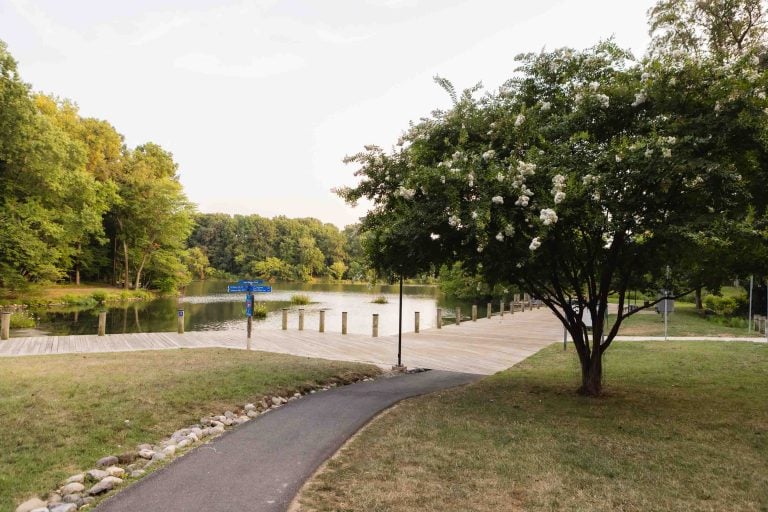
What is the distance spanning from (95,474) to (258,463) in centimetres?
150

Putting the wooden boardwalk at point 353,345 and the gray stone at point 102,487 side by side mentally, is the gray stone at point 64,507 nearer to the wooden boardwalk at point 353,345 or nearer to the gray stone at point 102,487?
the gray stone at point 102,487

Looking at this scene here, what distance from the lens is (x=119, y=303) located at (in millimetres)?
36156

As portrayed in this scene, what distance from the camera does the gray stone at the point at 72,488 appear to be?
439 cm

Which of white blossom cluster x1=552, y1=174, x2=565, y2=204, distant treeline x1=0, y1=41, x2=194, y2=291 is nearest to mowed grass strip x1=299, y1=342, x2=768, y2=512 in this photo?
white blossom cluster x1=552, y1=174, x2=565, y2=204

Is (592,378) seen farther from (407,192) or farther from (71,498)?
(71,498)

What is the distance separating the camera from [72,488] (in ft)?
14.5

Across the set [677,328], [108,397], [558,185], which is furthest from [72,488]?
[677,328]

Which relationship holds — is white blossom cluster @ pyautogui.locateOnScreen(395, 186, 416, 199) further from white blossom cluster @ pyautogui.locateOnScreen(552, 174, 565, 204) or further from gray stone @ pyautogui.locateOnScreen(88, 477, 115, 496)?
gray stone @ pyautogui.locateOnScreen(88, 477, 115, 496)

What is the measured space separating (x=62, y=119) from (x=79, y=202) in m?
9.08

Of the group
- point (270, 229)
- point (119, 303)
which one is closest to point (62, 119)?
point (119, 303)

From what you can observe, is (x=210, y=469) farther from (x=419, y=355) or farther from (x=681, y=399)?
(x=419, y=355)

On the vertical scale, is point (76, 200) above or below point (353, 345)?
above

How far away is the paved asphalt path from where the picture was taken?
4.16 meters

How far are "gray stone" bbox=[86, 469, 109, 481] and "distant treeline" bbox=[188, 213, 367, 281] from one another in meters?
89.4
